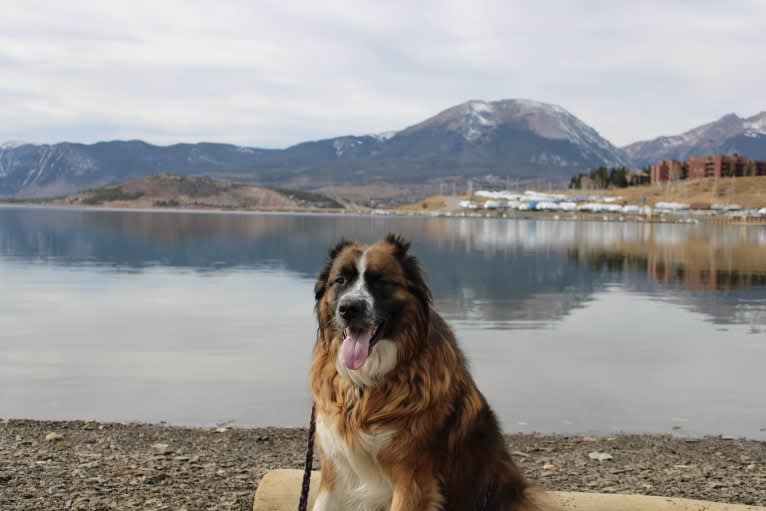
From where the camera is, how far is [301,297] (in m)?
33.5

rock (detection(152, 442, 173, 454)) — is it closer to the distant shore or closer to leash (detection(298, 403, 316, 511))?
the distant shore

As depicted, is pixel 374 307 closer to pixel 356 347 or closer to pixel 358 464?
pixel 356 347

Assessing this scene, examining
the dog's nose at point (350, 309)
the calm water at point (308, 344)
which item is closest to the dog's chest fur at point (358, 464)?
the dog's nose at point (350, 309)

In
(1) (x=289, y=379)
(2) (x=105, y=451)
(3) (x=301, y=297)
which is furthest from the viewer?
(3) (x=301, y=297)

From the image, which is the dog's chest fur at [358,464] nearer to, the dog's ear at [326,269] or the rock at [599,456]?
the dog's ear at [326,269]

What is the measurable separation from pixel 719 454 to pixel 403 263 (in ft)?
25.5

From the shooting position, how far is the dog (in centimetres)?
537

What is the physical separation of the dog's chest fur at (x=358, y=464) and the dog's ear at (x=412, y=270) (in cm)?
90

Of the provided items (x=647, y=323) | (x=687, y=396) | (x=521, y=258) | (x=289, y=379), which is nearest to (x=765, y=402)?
(x=687, y=396)

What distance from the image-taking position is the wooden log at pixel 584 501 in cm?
639

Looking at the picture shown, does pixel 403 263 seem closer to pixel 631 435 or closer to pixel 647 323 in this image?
pixel 631 435

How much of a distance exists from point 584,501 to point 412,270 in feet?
8.19

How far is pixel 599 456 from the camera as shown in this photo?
10906mm

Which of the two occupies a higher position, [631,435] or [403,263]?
[403,263]
